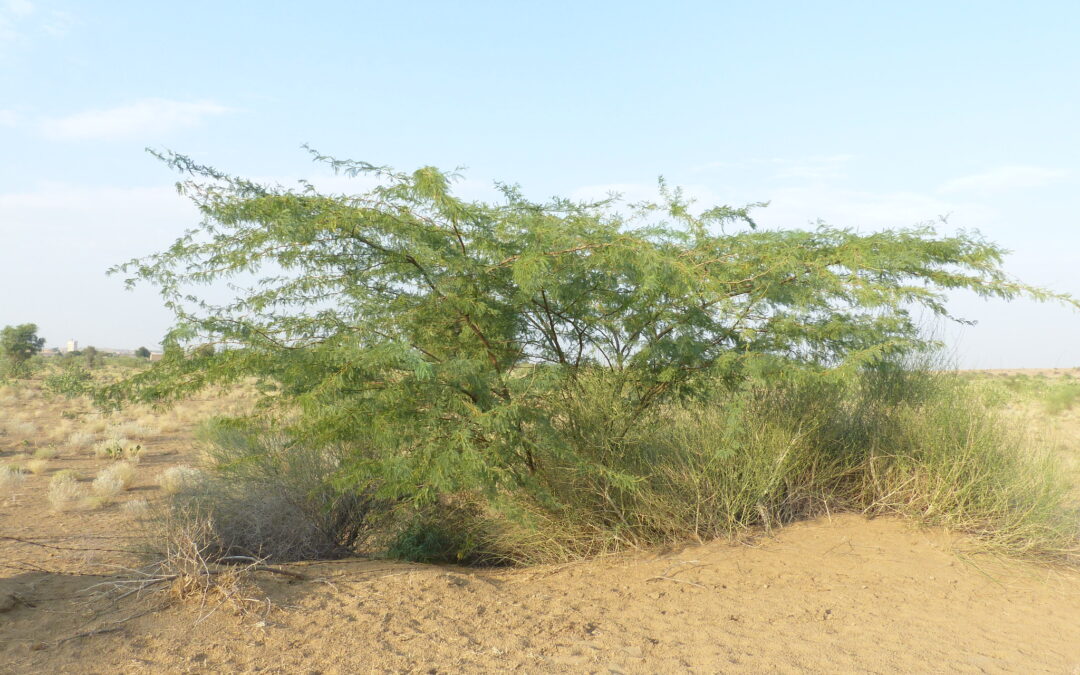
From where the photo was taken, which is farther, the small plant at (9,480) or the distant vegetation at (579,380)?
the small plant at (9,480)

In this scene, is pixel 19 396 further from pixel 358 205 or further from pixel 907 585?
pixel 907 585

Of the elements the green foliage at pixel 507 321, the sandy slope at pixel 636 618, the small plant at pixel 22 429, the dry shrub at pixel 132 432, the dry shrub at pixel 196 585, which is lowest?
the sandy slope at pixel 636 618

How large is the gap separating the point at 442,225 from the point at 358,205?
767mm

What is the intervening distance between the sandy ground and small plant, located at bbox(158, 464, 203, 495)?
3.53m

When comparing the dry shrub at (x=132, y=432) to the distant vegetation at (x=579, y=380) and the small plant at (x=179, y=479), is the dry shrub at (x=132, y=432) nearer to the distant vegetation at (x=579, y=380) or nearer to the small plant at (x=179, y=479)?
the small plant at (x=179, y=479)

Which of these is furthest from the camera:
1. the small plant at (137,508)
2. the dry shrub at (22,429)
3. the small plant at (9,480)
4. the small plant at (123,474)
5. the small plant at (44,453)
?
the dry shrub at (22,429)

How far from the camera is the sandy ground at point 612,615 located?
5262mm

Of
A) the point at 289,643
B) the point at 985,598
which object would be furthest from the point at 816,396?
the point at 289,643

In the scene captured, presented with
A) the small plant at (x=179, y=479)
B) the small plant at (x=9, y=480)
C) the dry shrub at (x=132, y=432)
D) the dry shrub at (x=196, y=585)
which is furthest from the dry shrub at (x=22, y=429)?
the dry shrub at (x=196, y=585)

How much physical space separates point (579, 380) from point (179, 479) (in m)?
8.48

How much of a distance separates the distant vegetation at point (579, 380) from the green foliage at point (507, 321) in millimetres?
29

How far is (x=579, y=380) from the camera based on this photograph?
28.7 ft

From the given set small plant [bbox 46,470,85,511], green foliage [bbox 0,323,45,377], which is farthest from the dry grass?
green foliage [bbox 0,323,45,377]

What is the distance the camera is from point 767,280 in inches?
292
